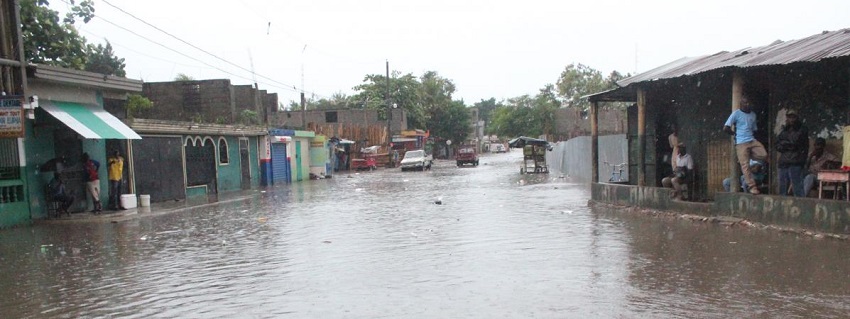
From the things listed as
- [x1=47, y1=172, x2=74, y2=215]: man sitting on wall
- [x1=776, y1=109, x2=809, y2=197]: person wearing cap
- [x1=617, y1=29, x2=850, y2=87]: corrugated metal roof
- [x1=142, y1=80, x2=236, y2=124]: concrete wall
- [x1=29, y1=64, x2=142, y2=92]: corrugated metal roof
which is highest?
[x1=142, y1=80, x2=236, y2=124]: concrete wall

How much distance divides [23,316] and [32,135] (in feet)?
34.1

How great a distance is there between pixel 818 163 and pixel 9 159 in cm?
1596

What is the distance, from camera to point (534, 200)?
58.6 feet

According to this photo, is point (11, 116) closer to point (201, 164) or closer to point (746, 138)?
point (201, 164)

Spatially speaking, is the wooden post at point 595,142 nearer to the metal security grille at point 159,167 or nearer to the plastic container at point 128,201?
the plastic container at point 128,201

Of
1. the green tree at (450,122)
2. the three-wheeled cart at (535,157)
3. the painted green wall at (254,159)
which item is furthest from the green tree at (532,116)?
the painted green wall at (254,159)

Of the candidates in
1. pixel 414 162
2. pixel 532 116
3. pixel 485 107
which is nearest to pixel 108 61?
pixel 414 162

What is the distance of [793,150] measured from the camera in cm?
1030

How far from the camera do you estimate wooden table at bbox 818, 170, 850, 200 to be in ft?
30.8

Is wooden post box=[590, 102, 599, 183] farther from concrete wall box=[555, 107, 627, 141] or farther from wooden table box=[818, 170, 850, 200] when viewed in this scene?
concrete wall box=[555, 107, 627, 141]

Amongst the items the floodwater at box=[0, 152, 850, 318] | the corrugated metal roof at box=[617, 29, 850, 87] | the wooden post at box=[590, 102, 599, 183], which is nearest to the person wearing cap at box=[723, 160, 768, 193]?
the floodwater at box=[0, 152, 850, 318]

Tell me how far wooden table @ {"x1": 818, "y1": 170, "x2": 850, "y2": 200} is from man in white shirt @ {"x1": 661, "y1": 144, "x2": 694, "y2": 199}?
3176mm

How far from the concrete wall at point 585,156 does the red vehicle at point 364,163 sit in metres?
12.8

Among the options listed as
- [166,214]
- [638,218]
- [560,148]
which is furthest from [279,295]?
[560,148]
